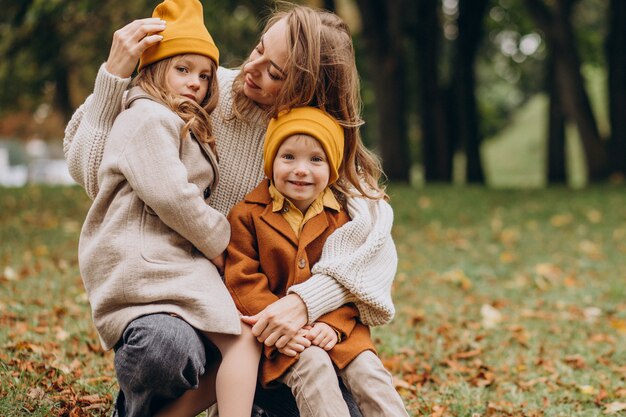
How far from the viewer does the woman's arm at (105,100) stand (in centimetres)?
303

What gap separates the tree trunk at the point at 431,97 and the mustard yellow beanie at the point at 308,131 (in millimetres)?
14882

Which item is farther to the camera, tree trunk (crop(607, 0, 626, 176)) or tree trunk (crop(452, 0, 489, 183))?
tree trunk (crop(452, 0, 489, 183))

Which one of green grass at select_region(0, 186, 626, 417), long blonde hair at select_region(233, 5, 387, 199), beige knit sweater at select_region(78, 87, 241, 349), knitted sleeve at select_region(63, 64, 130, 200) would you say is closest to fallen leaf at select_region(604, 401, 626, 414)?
green grass at select_region(0, 186, 626, 417)

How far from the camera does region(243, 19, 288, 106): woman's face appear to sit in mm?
3266

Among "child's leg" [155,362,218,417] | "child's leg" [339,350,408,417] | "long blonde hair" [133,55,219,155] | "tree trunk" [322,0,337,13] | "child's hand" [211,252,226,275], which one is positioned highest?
"long blonde hair" [133,55,219,155]

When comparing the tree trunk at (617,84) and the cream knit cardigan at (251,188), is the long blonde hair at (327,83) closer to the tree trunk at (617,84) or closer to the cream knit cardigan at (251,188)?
the cream knit cardigan at (251,188)

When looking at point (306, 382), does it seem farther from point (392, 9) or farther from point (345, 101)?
point (392, 9)

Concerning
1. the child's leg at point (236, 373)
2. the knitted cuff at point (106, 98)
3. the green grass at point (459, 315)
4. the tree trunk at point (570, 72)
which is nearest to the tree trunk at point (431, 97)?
the tree trunk at point (570, 72)

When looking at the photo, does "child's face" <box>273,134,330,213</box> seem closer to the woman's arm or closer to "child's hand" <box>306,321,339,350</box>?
"child's hand" <box>306,321,339,350</box>

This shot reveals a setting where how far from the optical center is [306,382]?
2.91 metres

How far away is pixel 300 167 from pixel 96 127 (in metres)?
0.80

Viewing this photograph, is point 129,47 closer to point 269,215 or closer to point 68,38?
point 269,215

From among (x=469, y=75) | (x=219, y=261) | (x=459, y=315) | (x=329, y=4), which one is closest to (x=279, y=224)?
(x=219, y=261)

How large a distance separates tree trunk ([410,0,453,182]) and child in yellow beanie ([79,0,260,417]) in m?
15.2
